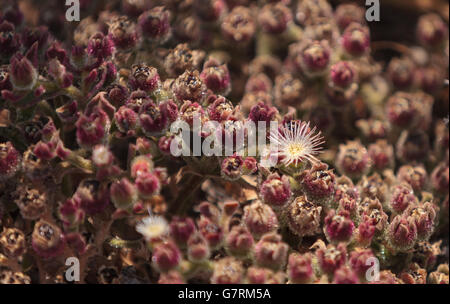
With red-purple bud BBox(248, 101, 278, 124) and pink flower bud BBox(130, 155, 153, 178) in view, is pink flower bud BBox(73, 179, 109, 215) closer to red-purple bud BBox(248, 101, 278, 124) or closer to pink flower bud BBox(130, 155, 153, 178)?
pink flower bud BBox(130, 155, 153, 178)

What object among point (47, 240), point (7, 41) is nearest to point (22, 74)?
point (7, 41)

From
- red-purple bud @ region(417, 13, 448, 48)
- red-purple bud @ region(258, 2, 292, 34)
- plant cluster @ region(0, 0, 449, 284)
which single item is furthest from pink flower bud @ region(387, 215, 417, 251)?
red-purple bud @ region(417, 13, 448, 48)

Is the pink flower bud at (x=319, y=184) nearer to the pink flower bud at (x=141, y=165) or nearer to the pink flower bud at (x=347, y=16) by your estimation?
the pink flower bud at (x=141, y=165)

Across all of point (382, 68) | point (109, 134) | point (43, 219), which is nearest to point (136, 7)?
point (109, 134)

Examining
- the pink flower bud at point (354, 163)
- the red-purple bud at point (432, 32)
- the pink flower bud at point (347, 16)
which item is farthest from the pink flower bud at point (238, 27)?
the red-purple bud at point (432, 32)

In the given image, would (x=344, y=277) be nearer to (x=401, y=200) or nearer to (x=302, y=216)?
(x=302, y=216)
